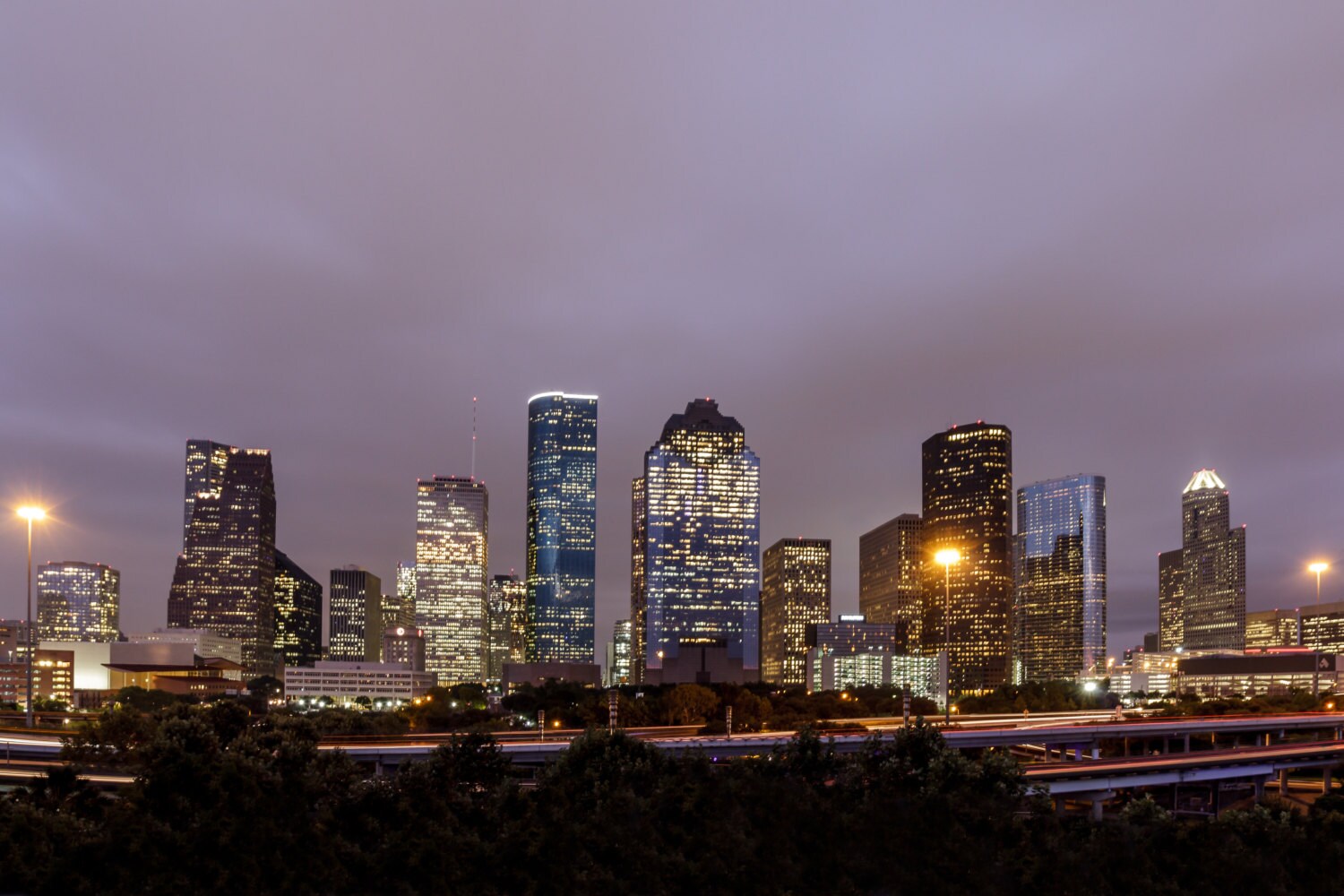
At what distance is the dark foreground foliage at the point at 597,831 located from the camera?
116ft

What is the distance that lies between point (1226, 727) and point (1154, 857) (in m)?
67.4

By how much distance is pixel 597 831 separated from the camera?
39969 mm

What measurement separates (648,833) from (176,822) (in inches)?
647

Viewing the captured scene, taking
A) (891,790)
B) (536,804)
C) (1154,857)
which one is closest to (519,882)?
(536,804)

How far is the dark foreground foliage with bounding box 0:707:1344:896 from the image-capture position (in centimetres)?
3538

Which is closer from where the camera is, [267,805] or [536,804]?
[267,805]

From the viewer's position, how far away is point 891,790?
47.0 meters

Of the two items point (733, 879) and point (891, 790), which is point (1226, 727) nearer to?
point (891, 790)

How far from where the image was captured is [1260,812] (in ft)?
156

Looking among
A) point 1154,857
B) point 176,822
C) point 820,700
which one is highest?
point 176,822

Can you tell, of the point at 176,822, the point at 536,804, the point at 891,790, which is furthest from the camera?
the point at 891,790

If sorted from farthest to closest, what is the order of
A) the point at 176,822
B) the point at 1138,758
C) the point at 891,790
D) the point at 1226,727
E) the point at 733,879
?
the point at 1226,727
the point at 1138,758
the point at 891,790
the point at 733,879
the point at 176,822

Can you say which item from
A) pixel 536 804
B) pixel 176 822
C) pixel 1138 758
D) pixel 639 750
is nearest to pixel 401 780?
pixel 536 804

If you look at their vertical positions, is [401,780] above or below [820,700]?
above
